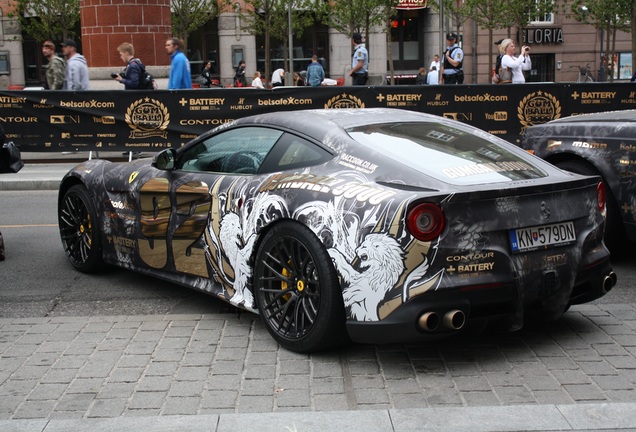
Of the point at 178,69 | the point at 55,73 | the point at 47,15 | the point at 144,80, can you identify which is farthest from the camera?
the point at 47,15

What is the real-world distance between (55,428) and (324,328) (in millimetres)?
1536

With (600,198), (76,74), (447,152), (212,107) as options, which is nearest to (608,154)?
(600,198)

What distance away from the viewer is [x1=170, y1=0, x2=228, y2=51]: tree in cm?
3928

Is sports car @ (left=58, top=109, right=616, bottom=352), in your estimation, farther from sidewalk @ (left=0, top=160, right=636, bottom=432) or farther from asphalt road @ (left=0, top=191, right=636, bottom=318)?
asphalt road @ (left=0, top=191, right=636, bottom=318)

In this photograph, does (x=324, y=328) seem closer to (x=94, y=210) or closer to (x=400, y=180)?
(x=400, y=180)

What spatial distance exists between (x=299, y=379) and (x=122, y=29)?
1554 cm

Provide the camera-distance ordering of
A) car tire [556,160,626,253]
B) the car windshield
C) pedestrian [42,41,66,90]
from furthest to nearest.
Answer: pedestrian [42,41,66,90]
car tire [556,160,626,253]
the car windshield

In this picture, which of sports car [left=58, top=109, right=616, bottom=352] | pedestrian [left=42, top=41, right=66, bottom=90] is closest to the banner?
pedestrian [left=42, top=41, right=66, bottom=90]

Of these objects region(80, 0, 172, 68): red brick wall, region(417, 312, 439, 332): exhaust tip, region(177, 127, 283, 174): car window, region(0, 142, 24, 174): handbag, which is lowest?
region(417, 312, 439, 332): exhaust tip

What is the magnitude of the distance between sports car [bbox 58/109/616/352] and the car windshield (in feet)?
0.04

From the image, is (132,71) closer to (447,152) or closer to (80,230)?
(80,230)

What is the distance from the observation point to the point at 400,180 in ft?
16.2

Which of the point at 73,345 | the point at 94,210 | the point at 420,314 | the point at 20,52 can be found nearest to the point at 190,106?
the point at 94,210

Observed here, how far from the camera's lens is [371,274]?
4.72 metres
